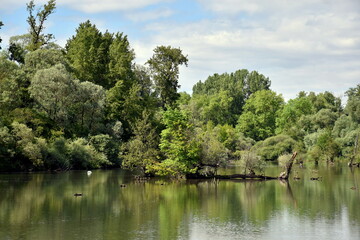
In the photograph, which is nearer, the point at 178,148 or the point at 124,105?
the point at 178,148

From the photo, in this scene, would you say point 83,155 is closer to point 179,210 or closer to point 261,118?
point 179,210

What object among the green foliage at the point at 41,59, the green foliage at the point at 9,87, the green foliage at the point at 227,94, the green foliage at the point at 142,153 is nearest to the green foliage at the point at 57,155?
the green foliage at the point at 9,87

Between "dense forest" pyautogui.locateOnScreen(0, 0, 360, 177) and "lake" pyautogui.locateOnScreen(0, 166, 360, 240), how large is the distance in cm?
455

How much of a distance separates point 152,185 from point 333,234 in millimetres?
26013

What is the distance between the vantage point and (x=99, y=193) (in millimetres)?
41594

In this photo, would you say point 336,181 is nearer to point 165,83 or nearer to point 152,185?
point 152,185

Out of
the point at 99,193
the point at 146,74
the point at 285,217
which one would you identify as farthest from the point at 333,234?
the point at 146,74

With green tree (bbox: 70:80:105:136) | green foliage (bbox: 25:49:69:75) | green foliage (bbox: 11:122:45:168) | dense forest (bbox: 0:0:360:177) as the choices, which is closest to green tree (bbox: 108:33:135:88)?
dense forest (bbox: 0:0:360:177)

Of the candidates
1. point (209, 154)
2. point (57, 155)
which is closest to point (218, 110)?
point (57, 155)

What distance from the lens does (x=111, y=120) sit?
81.7 m

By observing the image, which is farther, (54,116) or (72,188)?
(54,116)

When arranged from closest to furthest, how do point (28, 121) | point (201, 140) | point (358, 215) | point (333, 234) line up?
point (333, 234)
point (358, 215)
point (201, 140)
point (28, 121)

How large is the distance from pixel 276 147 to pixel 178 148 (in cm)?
4914

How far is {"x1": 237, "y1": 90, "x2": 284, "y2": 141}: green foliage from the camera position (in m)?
125
